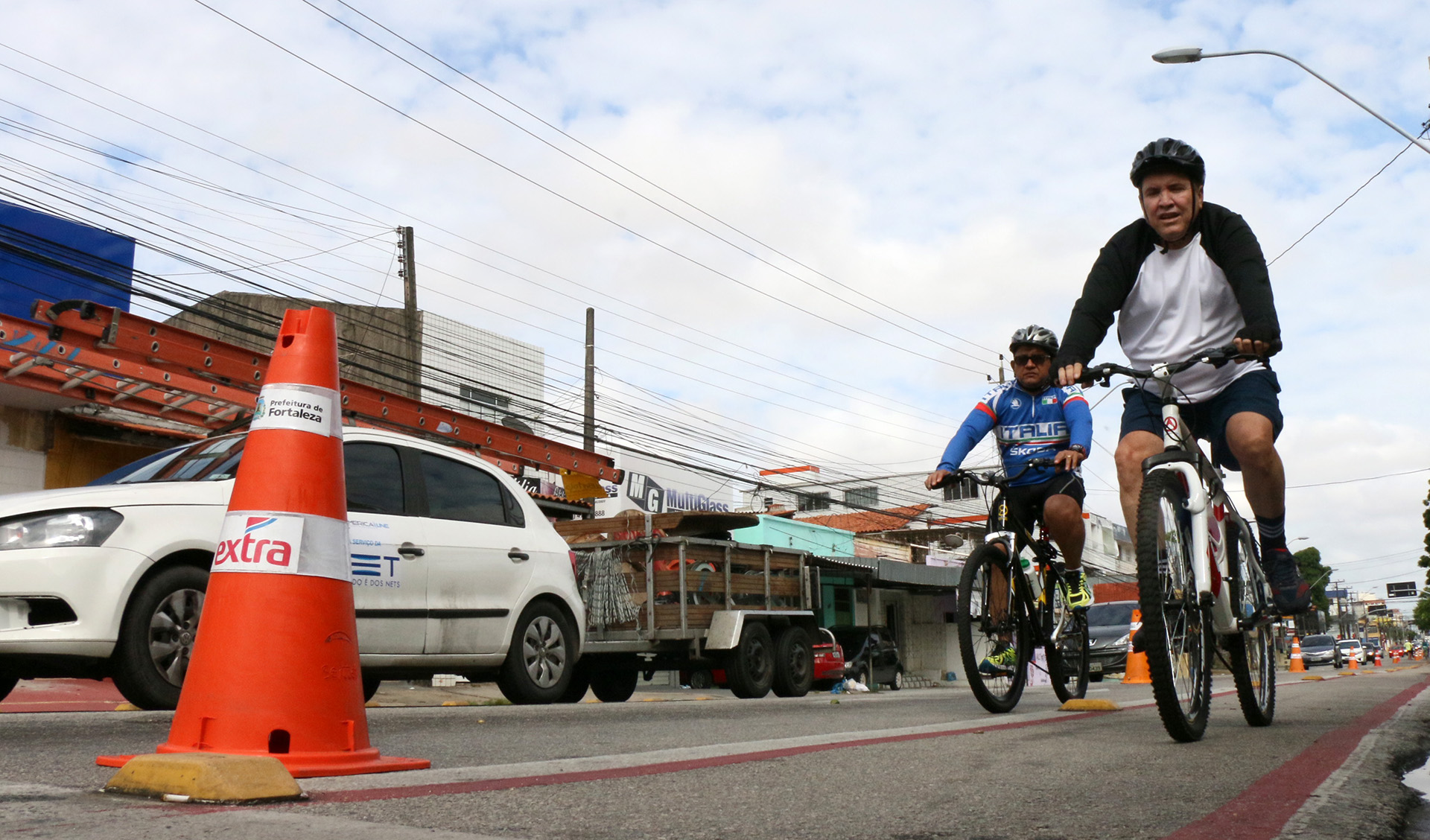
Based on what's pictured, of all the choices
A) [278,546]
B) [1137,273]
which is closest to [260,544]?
[278,546]

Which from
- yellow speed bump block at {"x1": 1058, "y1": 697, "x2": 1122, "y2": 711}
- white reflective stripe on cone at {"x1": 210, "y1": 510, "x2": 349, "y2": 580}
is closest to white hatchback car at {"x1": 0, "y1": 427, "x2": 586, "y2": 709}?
white reflective stripe on cone at {"x1": 210, "y1": 510, "x2": 349, "y2": 580}

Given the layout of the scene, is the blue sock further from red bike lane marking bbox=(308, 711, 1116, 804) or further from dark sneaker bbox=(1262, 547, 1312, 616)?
red bike lane marking bbox=(308, 711, 1116, 804)

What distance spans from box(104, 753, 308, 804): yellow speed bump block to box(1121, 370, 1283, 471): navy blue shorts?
11.1 feet

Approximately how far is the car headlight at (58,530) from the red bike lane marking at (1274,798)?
4.61 metres

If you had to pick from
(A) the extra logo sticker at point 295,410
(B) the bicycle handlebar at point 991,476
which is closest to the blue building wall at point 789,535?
(B) the bicycle handlebar at point 991,476

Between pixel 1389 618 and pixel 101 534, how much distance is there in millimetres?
184051

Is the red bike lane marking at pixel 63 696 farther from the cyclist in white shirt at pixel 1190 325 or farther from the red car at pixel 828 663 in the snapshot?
the red car at pixel 828 663

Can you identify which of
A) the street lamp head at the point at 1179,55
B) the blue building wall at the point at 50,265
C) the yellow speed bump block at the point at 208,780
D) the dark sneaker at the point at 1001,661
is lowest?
the yellow speed bump block at the point at 208,780

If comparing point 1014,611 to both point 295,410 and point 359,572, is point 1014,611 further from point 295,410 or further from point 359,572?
point 295,410

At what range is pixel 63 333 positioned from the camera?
41.3ft

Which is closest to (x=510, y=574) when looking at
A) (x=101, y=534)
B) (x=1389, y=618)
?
(x=101, y=534)

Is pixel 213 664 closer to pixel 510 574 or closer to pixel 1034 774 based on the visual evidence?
pixel 1034 774

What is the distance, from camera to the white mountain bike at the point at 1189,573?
3.98m

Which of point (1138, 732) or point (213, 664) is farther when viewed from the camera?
point (1138, 732)
